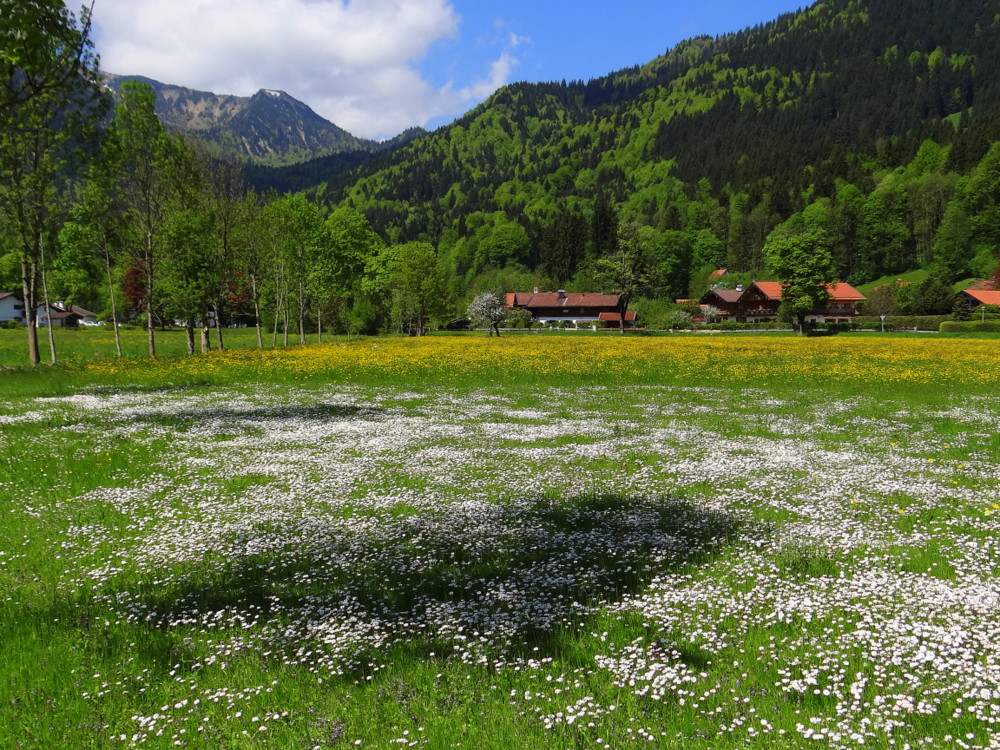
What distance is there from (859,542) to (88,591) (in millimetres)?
11069

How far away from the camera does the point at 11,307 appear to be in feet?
405

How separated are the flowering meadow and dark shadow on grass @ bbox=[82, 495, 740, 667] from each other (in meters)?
0.05

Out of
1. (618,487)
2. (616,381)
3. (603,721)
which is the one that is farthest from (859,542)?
(616,381)

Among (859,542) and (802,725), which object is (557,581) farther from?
(859,542)

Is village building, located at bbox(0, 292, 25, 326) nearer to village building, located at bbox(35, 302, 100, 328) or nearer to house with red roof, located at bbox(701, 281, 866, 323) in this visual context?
village building, located at bbox(35, 302, 100, 328)

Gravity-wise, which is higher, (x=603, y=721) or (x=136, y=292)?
(x=136, y=292)

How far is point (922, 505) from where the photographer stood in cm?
978

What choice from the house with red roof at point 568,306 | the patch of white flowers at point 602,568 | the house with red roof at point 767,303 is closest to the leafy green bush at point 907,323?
the house with red roof at point 767,303

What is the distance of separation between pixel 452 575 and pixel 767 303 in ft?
481

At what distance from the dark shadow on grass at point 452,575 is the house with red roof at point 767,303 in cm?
12609

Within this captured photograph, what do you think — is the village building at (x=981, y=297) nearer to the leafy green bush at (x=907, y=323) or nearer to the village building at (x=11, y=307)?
the leafy green bush at (x=907, y=323)

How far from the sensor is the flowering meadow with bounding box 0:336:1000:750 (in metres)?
4.58

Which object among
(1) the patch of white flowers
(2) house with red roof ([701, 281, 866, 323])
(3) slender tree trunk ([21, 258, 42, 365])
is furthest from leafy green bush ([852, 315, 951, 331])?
(3) slender tree trunk ([21, 258, 42, 365])

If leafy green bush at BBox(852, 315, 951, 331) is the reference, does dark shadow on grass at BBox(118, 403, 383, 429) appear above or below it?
below
